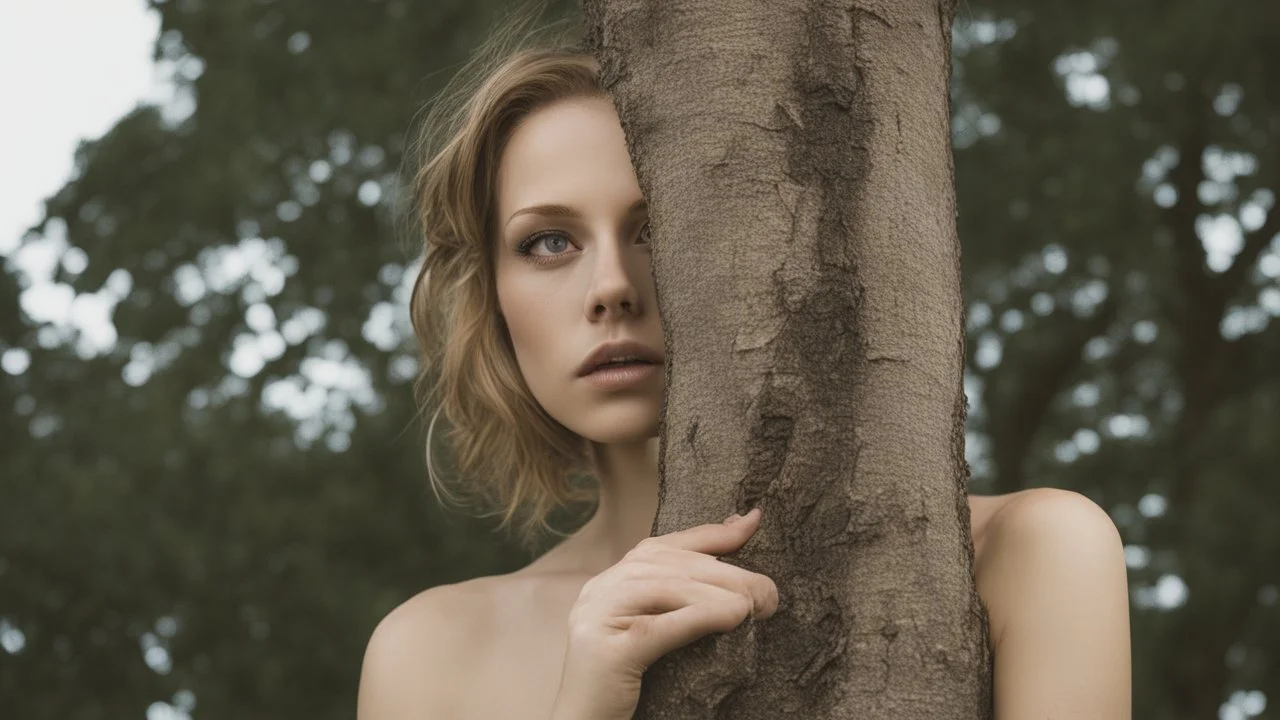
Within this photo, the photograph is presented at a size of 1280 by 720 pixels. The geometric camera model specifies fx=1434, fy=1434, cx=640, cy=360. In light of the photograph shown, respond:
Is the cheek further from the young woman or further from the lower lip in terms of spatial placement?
the lower lip

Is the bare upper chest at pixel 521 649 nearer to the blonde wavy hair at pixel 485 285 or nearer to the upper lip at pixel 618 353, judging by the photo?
the blonde wavy hair at pixel 485 285

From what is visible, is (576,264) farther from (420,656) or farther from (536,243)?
(420,656)

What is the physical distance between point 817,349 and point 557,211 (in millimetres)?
959

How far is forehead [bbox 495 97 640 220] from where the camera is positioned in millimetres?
2465

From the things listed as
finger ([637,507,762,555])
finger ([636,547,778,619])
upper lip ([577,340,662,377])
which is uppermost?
upper lip ([577,340,662,377])

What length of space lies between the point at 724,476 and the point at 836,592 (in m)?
0.19

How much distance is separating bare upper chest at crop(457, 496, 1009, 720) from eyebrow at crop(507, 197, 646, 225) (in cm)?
82

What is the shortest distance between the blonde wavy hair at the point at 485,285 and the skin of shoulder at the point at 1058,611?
123 centimetres

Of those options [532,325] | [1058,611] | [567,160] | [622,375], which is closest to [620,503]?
[532,325]

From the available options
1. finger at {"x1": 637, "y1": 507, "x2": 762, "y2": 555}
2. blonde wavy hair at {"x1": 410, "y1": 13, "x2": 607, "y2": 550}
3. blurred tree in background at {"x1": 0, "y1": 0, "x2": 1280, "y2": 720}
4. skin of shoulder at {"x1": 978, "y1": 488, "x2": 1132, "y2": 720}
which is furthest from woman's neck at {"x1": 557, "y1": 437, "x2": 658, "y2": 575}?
blurred tree in background at {"x1": 0, "y1": 0, "x2": 1280, "y2": 720}

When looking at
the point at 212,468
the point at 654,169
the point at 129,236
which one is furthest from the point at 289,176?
the point at 654,169

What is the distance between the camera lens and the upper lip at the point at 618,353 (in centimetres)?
233

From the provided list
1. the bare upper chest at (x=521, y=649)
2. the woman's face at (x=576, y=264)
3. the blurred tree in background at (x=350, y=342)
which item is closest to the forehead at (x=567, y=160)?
the woman's face at (x=576, y=264)

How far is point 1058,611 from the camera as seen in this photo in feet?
6.04
